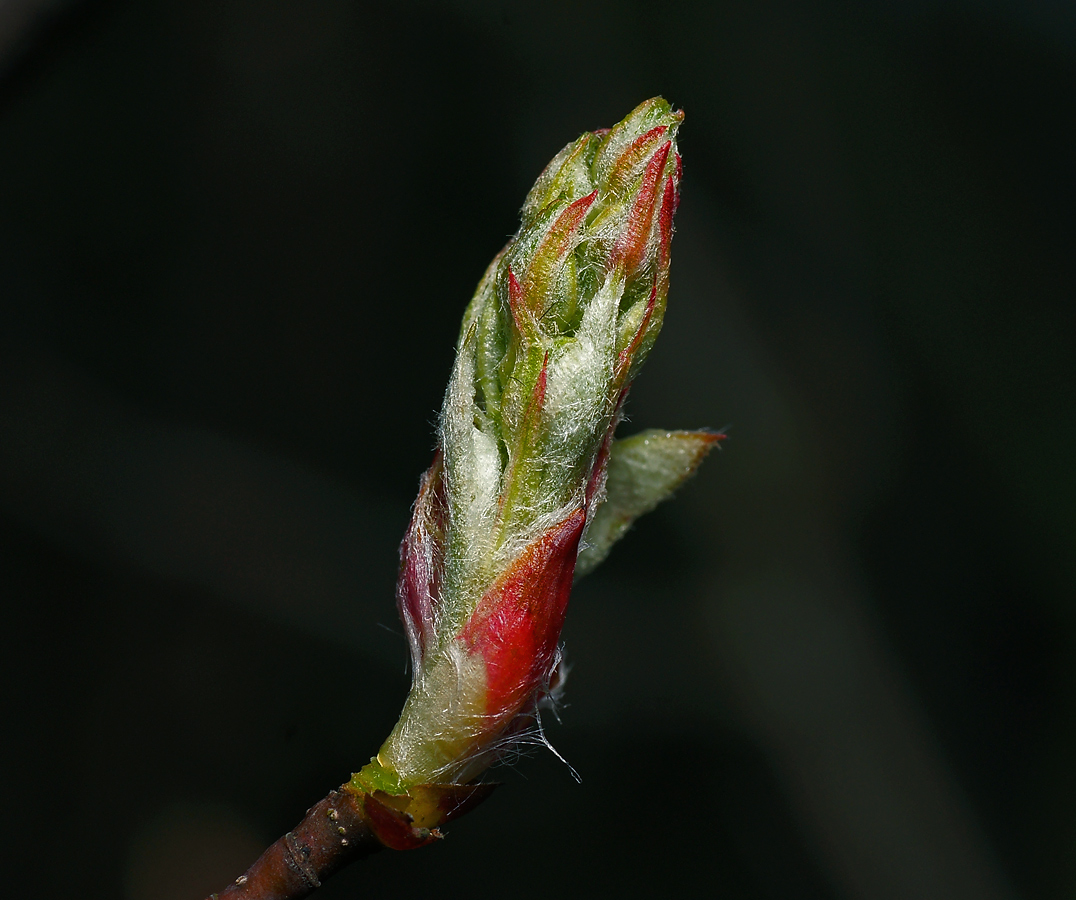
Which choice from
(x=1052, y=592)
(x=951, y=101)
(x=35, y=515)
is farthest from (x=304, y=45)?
(x=1052, y=592)

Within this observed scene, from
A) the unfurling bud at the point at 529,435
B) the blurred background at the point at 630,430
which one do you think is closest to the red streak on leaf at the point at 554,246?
the unfurling bud at the point at 529,435

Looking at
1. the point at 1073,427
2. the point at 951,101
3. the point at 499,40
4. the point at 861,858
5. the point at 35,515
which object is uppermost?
the point at 499,40

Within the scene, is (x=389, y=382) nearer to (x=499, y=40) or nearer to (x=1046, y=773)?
(x=499, y=40)

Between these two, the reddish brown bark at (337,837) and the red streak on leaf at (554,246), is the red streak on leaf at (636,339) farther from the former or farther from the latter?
the reddish brown bark at (337,837)

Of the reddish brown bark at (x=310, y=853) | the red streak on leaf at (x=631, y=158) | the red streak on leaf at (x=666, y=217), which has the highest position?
the red streak on leaf at (x=631, y=158)

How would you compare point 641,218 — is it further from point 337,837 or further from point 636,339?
point 337,837

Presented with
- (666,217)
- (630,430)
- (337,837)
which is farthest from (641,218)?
(630,430)

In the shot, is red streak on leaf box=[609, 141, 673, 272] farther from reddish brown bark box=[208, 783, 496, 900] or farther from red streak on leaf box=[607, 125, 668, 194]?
reddish brown bark box=[208, 783, 496, 900]
